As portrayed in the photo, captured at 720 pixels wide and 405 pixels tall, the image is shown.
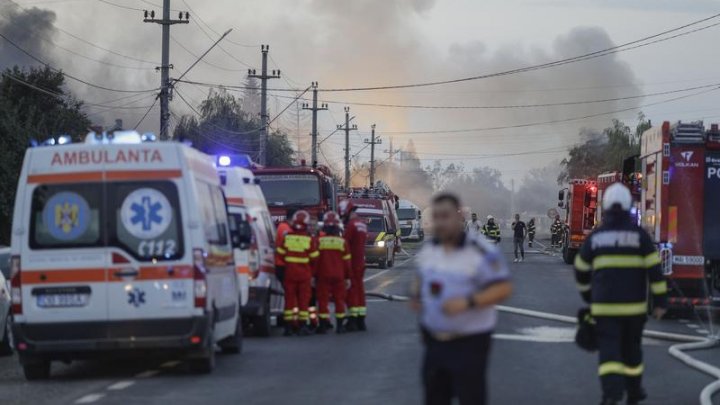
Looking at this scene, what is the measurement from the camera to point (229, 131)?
294 ft

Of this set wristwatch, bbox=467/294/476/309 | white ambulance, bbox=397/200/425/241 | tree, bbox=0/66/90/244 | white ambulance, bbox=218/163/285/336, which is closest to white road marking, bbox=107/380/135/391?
white ambulance, bbox=218/163/285/336

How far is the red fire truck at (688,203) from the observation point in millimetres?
21719

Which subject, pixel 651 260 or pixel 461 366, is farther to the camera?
pixel 651 260

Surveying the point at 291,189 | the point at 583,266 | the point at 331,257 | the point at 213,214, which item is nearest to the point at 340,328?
the point at 331,257

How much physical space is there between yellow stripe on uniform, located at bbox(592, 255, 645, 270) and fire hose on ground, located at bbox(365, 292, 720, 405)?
4.71 feet

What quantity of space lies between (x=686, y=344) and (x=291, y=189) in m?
14.5

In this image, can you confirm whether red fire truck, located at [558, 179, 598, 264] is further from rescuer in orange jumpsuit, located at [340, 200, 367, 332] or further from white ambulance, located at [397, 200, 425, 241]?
white ambulance, located at [397, 200, 425, 241]

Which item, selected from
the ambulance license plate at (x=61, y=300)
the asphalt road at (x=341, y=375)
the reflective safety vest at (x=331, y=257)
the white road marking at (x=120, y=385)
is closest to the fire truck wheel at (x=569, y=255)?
the asphalt road at (x=341, y=375)

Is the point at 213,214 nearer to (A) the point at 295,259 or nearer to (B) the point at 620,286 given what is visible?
(A) the point at 295,259

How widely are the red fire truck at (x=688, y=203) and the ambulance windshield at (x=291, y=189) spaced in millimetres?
9934

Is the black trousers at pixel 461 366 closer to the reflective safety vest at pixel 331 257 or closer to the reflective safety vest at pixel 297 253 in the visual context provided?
the reflective safety vest at pixel 297 253

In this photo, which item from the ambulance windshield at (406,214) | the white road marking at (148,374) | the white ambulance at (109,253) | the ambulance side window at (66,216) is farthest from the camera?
the ambulance windshield at (406,214)

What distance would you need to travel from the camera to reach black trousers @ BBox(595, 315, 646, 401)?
425 inches

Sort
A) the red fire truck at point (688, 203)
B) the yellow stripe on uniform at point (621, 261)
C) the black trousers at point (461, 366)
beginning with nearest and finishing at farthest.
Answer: the black trousers at point (461, 366) < the yellow stripe on uniform at point (621, 261) < the red fire truck at point (688, 203)
